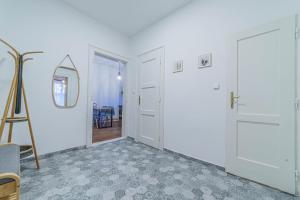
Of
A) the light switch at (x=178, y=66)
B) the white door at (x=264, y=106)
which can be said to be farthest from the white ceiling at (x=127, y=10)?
the white door at (x=264, y=106)

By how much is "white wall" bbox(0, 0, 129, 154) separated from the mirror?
84mm

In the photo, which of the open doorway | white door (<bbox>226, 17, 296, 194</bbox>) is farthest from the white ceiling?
the open doorway

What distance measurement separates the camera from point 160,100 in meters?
2.99

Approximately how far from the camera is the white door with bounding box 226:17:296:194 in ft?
5.17

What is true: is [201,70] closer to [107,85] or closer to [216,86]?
[216,86]

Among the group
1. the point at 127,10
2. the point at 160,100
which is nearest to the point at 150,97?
the point at 160,100

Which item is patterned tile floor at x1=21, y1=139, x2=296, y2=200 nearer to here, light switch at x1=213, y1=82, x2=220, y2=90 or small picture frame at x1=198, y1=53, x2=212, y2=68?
light switch at x1=213, y1=82, x2=220, y2=90

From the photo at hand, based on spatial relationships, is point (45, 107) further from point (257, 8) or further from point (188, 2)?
point (257, 8)

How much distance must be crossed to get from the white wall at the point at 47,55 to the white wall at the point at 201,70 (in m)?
1.74

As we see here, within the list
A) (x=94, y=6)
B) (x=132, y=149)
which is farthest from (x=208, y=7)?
(x=132, y=149)

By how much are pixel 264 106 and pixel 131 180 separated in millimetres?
1931

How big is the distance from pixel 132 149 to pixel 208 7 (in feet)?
9.79

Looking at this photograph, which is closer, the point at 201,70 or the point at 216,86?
the point at 216,86

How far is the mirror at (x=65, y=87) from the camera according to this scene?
2553 millimetres
